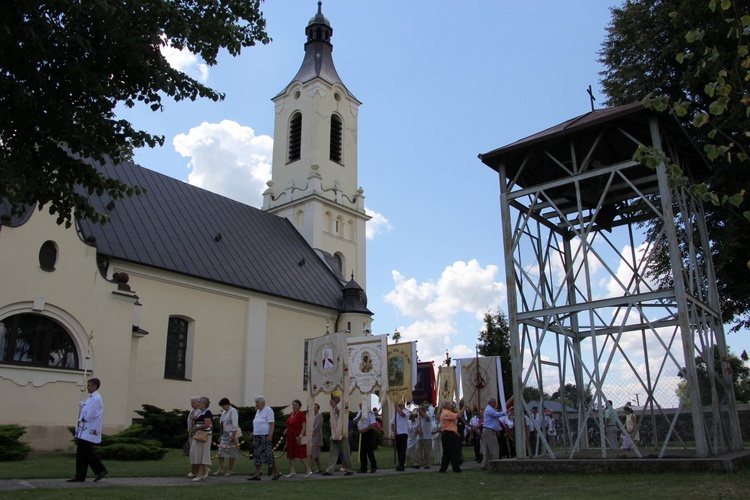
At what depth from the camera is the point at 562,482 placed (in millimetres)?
10742

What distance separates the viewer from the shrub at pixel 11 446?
15734 millimetres

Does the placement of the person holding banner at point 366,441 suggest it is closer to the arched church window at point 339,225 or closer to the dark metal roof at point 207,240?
the dark metal roof at point 207,240

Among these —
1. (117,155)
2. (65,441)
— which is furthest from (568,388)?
(117,155)

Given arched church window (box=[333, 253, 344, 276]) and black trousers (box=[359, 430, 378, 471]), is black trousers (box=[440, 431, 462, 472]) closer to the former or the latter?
black trousers (box=[359, 430, 378, 471])

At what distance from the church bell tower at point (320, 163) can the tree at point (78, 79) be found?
29.9 meters

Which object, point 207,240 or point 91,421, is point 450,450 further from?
point 207,240

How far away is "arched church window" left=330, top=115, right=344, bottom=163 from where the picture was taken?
151 feet

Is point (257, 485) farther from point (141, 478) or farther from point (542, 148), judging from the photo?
point (542, 148)

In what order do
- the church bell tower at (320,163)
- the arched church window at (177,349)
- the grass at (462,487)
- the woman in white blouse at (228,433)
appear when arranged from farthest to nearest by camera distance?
the church bell tower at (320,163) → the arched church window at (177,349) → the woman in white blouse at (228,433) → the grass at (462,487)

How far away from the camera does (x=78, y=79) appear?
9133 mm

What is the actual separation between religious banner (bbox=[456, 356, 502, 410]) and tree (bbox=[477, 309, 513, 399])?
79.5 ft

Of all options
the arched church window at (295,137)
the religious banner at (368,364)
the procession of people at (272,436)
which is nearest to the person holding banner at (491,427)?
the procession of people at (272,436)

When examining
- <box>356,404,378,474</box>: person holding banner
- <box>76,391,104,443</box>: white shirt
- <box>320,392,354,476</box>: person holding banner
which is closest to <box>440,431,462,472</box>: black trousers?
<box>356,404,378,474</box>: person holding banner

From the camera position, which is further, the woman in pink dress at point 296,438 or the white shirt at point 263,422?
the woman in pink dress at point 296,438
